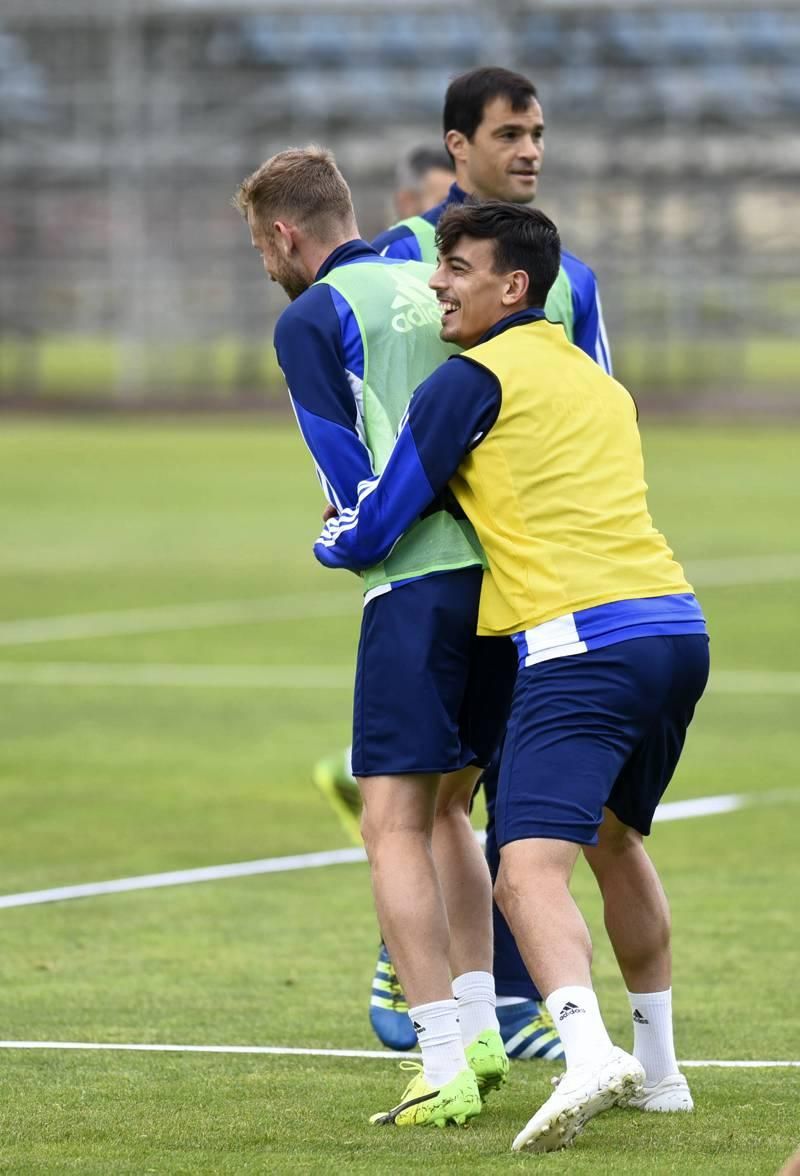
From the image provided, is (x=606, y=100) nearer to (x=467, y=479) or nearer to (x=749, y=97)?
(x=749, y=97)

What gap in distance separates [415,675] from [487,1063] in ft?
3.28

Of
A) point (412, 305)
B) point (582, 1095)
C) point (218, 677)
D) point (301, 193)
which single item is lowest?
point (218, 677)

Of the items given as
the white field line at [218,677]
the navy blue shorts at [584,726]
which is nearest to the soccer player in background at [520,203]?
the navy blue shorts at [584,726]

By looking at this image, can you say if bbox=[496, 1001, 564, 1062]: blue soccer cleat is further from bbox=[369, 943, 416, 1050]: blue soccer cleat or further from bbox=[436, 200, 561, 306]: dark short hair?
bbox=[436, 200, 561, 306]: dark short hair

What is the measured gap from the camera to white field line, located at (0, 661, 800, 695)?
1476 centimetres

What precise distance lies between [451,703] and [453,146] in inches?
88.3

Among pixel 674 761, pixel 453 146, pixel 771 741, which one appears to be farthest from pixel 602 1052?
pixel 771 741

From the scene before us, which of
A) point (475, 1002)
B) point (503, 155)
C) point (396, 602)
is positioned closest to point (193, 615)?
point (503, 155)

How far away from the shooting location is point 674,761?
18.0ft

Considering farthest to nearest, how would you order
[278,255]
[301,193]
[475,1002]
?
[475,1002] < [278,255] < [301,193]

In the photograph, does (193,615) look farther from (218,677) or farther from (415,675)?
(415,675)

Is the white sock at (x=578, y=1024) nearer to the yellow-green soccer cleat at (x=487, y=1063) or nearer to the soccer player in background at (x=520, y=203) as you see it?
the yellow-green soccer cleat at (x=487, y=1063)

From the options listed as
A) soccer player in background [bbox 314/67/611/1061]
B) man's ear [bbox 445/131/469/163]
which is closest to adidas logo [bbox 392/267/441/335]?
soccer player in background [bbox 314/67/611/1061]

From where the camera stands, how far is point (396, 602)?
18.3 feet
